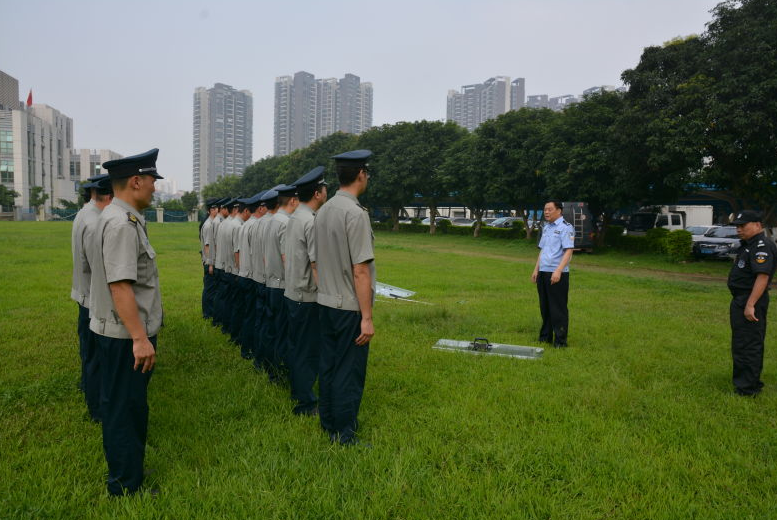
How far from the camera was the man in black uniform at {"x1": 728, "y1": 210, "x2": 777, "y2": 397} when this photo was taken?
4.57 m

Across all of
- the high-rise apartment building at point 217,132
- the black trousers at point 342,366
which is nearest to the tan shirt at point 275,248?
the black trousers at point 342,366

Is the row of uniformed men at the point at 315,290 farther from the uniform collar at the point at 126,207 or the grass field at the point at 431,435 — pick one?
the uniform collar at the point at 126,207

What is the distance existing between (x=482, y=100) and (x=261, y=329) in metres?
136

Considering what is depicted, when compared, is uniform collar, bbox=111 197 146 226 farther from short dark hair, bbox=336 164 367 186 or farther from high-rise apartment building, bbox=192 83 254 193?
high-rise apartment building, bbox=192 83 254 193

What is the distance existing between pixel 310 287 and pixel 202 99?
14502 cm

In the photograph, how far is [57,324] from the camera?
729 cm

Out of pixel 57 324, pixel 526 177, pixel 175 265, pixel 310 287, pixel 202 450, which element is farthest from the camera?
pixel 526 177

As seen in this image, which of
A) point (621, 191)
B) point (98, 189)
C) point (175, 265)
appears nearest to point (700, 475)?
point (98, 189)

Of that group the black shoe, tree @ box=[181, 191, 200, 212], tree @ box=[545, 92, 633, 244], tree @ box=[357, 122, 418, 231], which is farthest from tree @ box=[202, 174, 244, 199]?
the black shoe

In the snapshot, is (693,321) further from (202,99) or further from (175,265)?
(202,99)

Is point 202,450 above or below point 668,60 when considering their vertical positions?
below

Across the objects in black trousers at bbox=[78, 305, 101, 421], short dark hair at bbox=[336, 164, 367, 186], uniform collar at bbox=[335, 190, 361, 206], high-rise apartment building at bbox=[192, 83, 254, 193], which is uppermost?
high-rise apartment building at bbox=[192, 83, 254, 193]

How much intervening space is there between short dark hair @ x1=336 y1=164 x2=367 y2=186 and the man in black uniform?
3.54 meters

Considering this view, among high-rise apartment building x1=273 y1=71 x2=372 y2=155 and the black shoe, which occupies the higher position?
high-rise apartment building x1=273 y1=71 x2=372 y2=155
